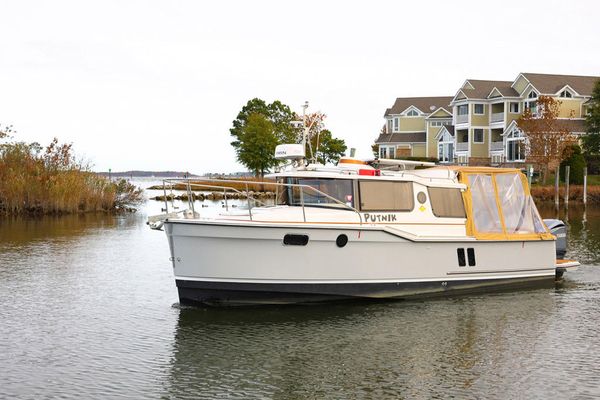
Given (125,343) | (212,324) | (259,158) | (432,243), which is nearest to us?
(125,343)

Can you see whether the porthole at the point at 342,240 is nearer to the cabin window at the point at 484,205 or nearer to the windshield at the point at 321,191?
the windshield at the point at 321,191

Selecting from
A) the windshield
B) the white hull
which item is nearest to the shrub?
the white hull

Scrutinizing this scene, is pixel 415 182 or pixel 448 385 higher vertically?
pixel 415 182

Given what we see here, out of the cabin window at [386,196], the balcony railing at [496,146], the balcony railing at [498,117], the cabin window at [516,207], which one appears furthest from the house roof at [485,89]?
the cabin window at [386,196]

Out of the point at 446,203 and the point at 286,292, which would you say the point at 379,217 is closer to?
the point at 446,203

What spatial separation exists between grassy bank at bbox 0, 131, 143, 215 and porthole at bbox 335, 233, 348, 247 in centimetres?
2797

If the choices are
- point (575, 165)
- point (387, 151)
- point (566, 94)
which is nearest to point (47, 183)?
point (575, 165)

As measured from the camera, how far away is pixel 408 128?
307 ft

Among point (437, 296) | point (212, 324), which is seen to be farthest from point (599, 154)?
point (212, 324)

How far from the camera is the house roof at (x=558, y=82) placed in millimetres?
73062

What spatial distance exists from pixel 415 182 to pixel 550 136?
51.1m

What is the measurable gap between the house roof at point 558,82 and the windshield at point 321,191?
6186 cm

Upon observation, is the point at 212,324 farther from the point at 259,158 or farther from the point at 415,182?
the point at 259,158

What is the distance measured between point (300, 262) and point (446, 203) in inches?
164
